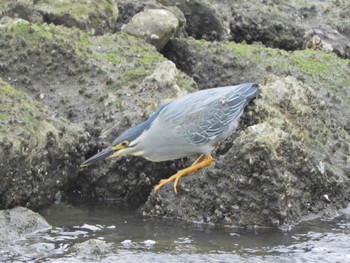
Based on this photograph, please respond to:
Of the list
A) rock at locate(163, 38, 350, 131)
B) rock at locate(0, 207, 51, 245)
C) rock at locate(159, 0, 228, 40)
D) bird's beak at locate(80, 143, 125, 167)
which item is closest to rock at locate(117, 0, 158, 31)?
rock at locate(159, 0, 228, 40)

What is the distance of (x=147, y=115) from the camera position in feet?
28.4

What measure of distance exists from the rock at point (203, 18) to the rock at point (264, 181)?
363 centimetres

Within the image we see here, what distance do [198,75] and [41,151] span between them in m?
3.52

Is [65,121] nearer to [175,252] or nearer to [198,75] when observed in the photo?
[175,252]

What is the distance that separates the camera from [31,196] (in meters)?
7.91

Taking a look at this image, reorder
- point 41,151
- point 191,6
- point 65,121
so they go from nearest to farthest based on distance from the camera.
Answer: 1. point 41,151
2. point 65,121
3. point 191,6

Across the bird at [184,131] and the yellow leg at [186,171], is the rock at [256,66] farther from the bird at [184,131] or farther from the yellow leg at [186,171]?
the yellow leg at [186,171]

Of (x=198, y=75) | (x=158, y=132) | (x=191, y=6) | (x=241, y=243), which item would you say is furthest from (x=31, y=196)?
(x=191, y=6)

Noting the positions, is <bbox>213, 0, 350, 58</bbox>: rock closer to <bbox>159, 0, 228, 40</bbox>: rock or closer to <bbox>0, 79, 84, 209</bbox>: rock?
<bbox>159, 0, 228, 40</bbox>: rock

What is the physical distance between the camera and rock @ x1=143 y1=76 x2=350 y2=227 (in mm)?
7871

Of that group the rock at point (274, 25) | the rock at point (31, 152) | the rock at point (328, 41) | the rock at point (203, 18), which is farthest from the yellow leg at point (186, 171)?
the rock at point (328, 41)

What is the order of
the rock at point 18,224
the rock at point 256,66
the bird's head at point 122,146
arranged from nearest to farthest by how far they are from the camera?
the rock at point 18,224 < the bird's head at point 122,146 < the rock at point 256,66

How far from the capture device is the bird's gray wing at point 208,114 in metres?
8.08

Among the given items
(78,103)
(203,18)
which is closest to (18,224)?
(78,103)
